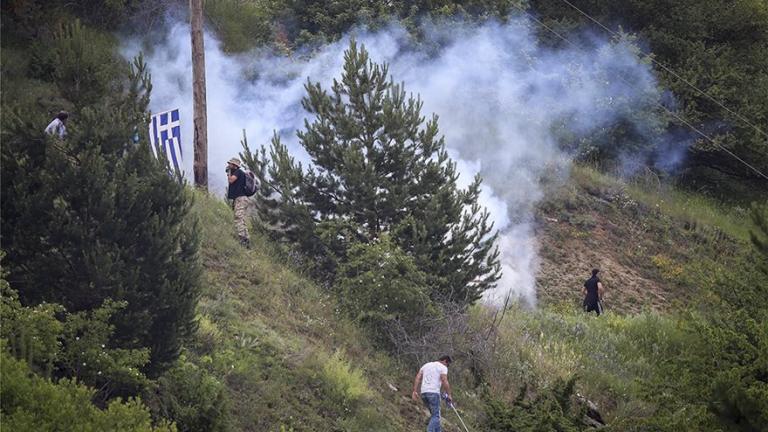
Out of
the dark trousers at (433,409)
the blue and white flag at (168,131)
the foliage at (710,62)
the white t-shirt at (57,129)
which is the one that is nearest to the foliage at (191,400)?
the white t-shirt at (57,129)

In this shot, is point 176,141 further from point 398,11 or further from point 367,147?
point 398,11

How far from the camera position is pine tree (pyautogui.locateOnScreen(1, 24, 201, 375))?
41.4ft

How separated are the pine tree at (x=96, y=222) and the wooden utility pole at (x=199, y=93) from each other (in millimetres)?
8585

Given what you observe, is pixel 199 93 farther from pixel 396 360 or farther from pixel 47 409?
pixel 47 409

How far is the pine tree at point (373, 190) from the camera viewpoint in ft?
64.3

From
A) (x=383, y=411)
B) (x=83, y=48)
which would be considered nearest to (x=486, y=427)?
(x=383, y=411)

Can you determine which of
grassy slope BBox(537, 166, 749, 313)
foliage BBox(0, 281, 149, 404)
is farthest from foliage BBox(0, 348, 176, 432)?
grassy slope BBox(537, 166, 749, 313)

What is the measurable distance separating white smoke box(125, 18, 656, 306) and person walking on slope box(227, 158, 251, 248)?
603cm

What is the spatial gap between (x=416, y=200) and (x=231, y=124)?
930 cm

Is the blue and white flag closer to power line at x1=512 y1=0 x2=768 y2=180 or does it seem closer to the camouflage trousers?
the camouflage trousers

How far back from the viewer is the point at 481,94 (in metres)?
32.0

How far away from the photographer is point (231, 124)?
91.9ft

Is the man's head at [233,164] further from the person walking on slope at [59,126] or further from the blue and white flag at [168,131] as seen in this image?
the person walking on slope at [59,126]

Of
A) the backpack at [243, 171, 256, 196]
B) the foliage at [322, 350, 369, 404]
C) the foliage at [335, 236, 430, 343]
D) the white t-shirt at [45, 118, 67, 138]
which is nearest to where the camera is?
the white t-shirt at [45, 118, 67, 138]
